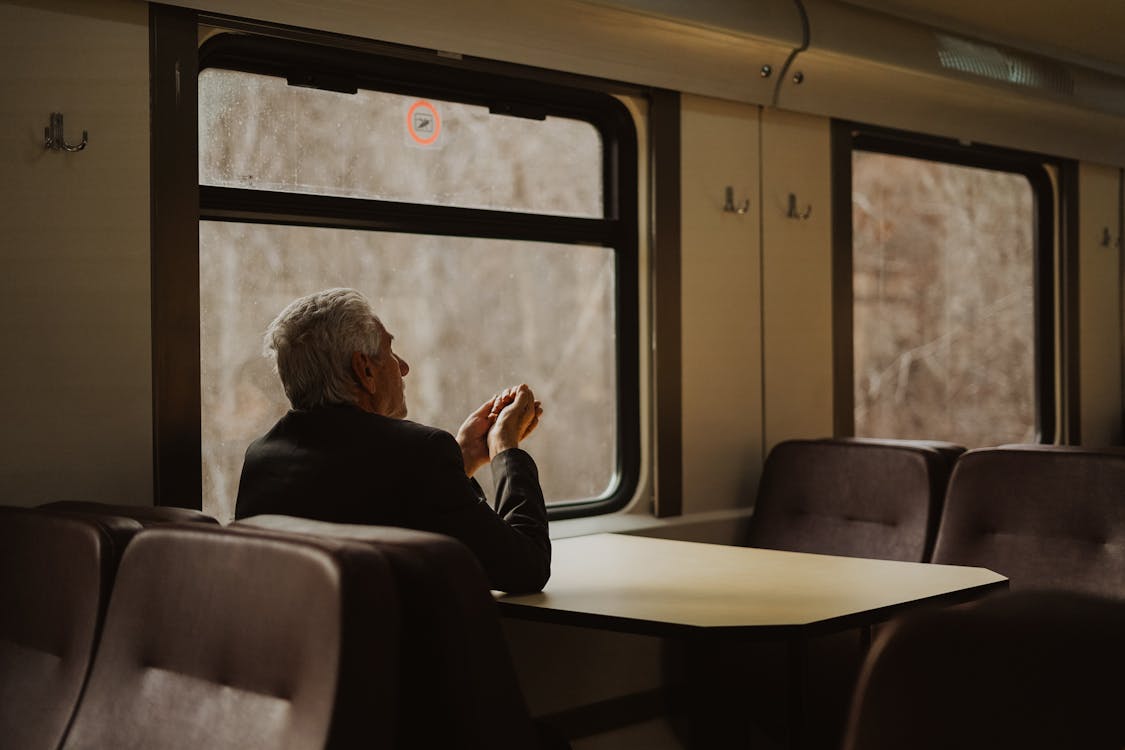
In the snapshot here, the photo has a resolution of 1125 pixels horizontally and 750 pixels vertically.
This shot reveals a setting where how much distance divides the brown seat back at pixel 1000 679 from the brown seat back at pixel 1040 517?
202 centimetres

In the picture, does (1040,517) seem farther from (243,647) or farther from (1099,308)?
(1099,308)

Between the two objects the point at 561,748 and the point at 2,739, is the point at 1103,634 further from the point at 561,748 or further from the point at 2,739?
the point at 2,739

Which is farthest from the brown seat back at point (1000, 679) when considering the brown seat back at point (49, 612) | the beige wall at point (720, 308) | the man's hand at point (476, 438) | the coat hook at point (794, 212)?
the coat hook at point (794, 212)

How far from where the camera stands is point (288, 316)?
253 cm

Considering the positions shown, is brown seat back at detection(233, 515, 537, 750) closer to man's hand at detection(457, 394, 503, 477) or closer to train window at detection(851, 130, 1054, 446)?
man's hand at detection(457, 394, 503, 477)

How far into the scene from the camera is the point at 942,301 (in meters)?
5.32

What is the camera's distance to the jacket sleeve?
229 cm

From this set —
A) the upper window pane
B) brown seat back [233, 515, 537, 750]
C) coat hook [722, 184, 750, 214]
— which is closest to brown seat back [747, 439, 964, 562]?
coat hook [722, 184, 750, 214]

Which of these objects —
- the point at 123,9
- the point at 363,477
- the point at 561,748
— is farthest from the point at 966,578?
the point at 123,9

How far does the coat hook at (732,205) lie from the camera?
416 cm

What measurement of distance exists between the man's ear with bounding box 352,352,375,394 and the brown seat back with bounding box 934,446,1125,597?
1.78 metres

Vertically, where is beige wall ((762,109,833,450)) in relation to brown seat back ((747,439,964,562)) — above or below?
above

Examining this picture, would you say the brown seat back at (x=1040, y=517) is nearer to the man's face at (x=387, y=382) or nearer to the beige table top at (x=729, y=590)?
the beige table top at (x=729, y=590)

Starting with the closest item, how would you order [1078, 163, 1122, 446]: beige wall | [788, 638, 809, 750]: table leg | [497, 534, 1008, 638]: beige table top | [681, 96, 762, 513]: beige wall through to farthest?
[497, 534, 1008, 638]: beige table top < [788, 638, 809, 750]: table leg < [681, 96, 762, 513]: beige wall < [1078, 163, 1122, 446]: beige wall
